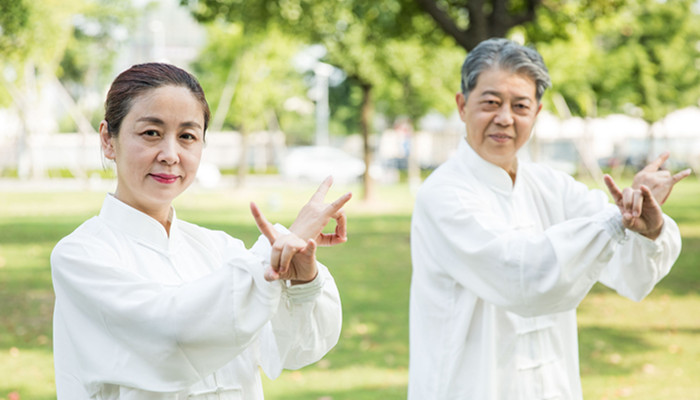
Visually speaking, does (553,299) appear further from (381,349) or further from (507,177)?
(381,349)

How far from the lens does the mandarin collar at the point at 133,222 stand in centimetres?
222

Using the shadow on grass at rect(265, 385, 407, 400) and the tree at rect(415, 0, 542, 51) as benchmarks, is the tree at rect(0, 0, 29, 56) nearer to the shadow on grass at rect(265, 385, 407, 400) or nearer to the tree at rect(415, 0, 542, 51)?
the shadow on grass at rect(265, 385, 407, 400)

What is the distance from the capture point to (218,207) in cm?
2117

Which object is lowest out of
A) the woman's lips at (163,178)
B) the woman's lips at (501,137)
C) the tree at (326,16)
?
the woman's lips at (163,178)

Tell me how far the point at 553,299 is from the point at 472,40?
27.2 ft

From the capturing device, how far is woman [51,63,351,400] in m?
1.90

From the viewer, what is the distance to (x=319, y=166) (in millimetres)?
36969

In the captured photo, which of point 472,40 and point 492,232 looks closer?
point 492,232

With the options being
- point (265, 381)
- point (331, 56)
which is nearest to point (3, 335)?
point (265, 381)

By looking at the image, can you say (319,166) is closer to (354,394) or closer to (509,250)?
(354,394)

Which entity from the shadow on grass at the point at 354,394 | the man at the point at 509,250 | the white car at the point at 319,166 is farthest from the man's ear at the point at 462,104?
the white car at the point at 319,166

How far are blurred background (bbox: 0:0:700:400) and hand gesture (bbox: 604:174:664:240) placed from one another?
172 centimetres

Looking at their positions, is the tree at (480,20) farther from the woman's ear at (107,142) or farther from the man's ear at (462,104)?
the woman's ear at (107,142)

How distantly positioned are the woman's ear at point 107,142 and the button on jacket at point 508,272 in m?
1.28
